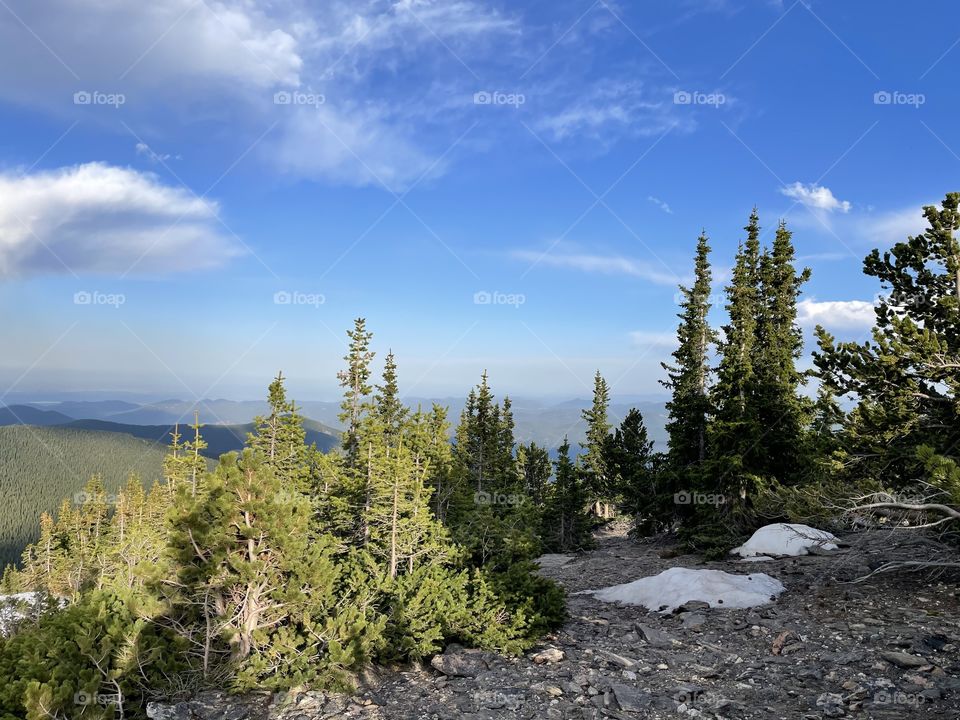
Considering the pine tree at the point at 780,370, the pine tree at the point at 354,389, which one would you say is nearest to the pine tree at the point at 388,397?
the pine tree at the point at 354,389

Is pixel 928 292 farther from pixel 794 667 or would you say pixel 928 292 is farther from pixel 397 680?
pixel 397 680

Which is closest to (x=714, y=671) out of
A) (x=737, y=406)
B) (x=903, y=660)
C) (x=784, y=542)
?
(x=903, y=660)

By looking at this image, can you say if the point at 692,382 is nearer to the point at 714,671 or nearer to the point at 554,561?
the point at 554,561

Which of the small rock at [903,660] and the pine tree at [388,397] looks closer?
the small rock at [903,660]

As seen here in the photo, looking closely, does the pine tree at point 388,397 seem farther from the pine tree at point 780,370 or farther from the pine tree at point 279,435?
the pine tree at point 780,370

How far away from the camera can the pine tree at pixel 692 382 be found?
100 feet

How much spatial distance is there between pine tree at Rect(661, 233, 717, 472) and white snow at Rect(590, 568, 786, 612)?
38.5 feet

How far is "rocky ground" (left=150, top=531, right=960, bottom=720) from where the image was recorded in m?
10.1

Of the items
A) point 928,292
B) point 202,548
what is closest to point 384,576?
point 202,548

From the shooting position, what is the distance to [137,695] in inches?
461

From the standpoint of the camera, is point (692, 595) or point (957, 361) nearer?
point (957, 361)

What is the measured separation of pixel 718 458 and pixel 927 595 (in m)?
12.1

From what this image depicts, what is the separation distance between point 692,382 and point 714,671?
22017mm

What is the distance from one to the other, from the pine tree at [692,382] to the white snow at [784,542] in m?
6.06
